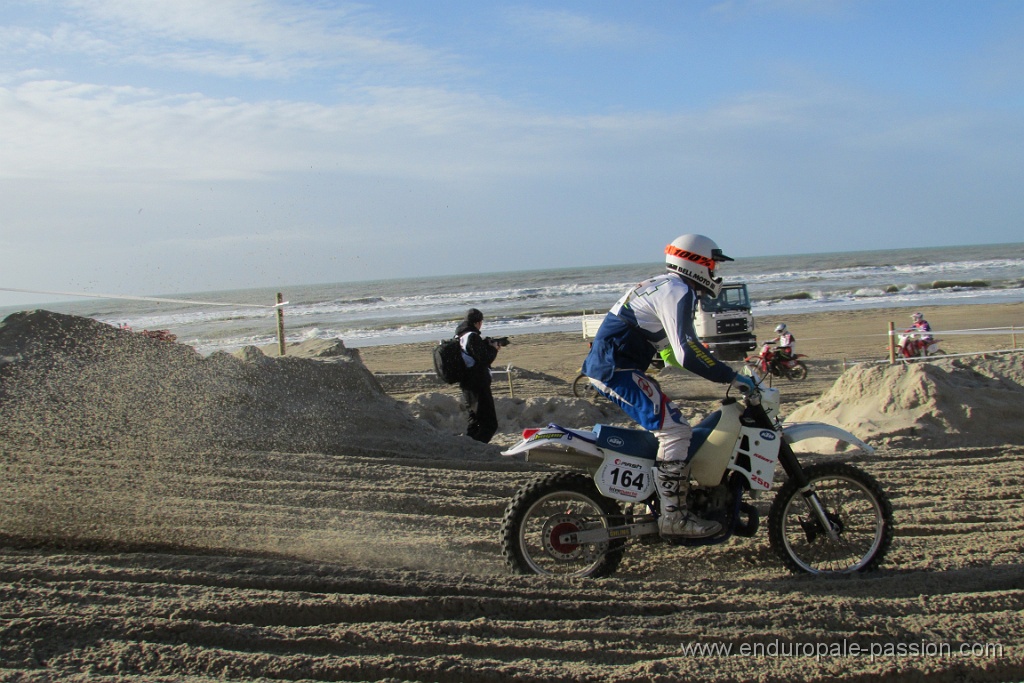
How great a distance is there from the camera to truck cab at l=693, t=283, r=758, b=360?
68.6ft

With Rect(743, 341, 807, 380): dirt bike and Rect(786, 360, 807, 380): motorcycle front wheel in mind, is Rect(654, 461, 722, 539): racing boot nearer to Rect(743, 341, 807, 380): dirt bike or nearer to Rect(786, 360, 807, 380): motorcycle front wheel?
Rect(743, 341, 807, 380): dirt bike

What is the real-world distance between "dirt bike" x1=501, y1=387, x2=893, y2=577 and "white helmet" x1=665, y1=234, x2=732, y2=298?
663 millimetres

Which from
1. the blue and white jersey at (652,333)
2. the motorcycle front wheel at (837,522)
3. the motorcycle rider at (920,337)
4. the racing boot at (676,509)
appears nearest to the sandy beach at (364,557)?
the motorcycle front wheel at (837,522)

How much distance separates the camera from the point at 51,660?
336 centimetres

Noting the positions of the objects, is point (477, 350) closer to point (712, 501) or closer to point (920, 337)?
point (712, 501)

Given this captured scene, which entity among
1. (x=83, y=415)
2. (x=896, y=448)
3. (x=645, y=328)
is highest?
(x=645, y=328)

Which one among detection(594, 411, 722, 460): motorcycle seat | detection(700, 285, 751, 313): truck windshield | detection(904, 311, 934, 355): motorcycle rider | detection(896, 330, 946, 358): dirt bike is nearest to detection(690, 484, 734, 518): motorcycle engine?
detection(594, 411, 722, 460): motorcycle seat

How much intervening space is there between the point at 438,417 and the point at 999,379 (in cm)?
754

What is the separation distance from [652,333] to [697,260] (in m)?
0.45

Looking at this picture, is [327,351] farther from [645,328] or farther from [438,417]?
[645,328]

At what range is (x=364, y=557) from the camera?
494 centimetres

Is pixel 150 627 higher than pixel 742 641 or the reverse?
higher

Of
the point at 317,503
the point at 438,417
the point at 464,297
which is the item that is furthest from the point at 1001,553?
the point at 464,297

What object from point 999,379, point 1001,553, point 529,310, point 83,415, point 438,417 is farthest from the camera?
point 529,310
